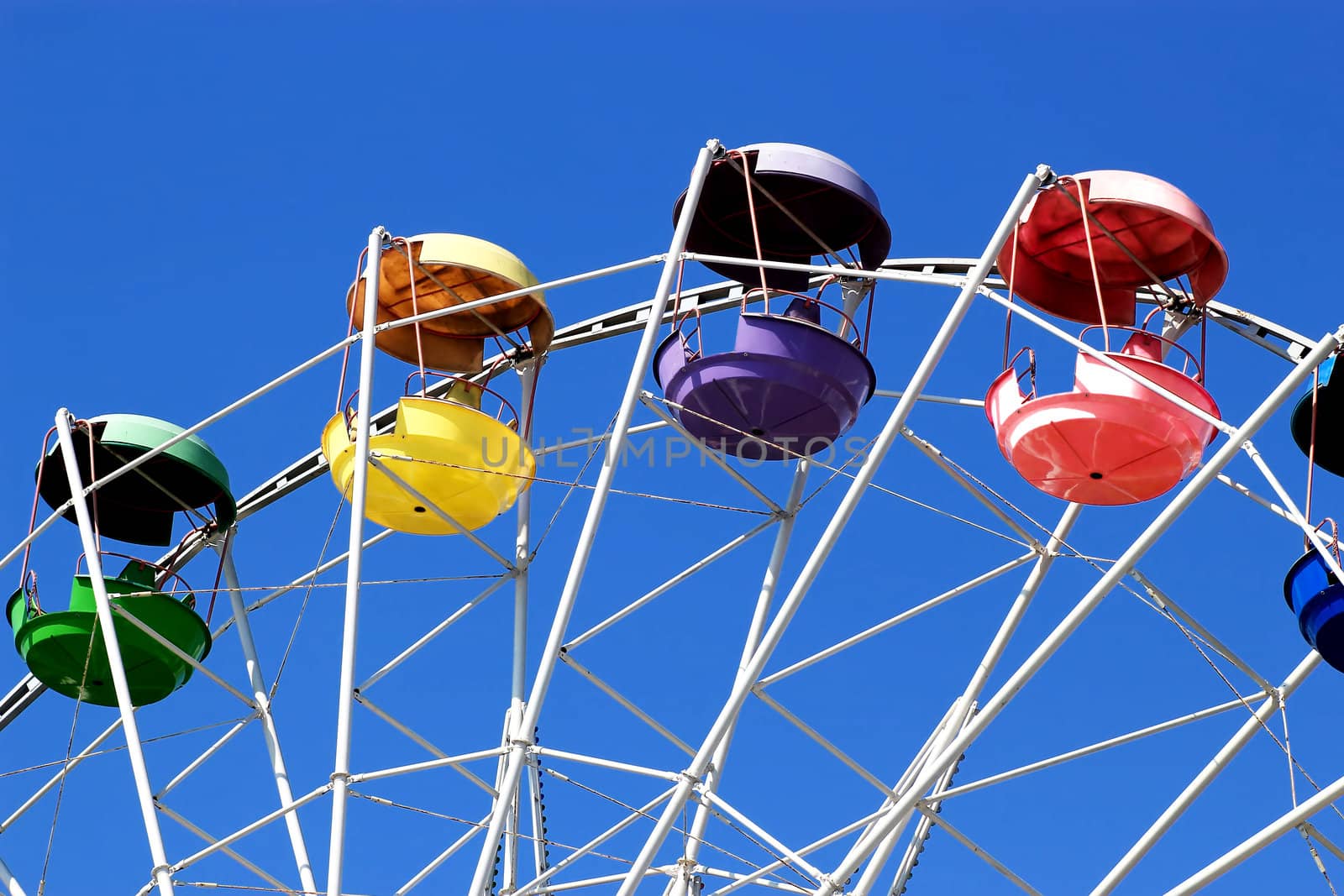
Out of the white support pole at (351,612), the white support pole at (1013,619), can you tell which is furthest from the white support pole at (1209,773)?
the white support pole at (351,612)

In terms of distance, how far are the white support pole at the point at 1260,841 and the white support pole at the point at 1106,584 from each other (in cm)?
196

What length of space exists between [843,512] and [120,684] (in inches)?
251

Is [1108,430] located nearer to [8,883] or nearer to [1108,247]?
[1108,247]

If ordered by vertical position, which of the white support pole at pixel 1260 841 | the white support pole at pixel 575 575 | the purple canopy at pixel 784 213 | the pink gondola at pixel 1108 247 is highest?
the purple canopy at pixel 784 213

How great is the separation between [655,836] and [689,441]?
456 cm

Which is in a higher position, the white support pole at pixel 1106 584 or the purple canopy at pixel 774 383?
the purple canopy at pixel 774 383

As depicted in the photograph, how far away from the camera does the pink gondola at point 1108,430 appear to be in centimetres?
1667

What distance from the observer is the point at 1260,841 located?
15.7 meters

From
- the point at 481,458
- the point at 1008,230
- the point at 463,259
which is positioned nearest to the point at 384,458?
the point at 481,458

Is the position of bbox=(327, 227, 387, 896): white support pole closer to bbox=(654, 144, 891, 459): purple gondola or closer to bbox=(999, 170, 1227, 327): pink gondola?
bbox=(654, 144, 891, 459): purple gondola

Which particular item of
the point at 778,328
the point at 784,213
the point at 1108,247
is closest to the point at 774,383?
the point at 778,328

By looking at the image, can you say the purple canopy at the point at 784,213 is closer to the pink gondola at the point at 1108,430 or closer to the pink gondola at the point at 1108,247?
the pink gondola at the point at 1108,247

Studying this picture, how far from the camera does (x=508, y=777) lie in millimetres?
16453

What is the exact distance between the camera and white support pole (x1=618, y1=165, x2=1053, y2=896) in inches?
630
